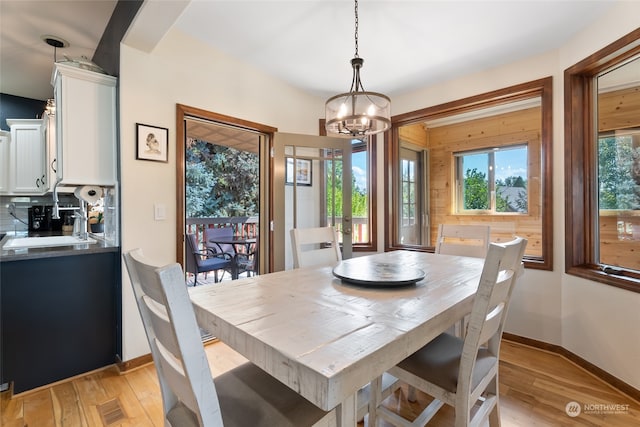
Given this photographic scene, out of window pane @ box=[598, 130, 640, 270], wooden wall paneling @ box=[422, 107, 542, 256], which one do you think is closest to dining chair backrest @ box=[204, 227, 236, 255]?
wooden wall paneling @ box=[422, 107, 542, 256]

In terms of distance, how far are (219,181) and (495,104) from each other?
5.10 metres

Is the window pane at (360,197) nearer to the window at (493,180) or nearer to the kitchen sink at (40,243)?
the window at (493,180)

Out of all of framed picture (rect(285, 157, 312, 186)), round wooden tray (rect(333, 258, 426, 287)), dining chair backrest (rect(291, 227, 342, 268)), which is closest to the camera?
round wooden tray (rect(333, 258, 426, 287))

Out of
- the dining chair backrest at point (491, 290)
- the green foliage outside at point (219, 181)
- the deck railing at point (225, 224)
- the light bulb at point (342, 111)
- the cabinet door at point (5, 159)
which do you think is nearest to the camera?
the dining chair backrest at point (491, 290)

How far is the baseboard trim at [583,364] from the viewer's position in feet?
6.02

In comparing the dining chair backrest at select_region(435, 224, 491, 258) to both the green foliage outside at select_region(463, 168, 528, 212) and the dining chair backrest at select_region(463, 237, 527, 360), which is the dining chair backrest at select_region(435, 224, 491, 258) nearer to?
the dining chair backrest at select_region(463, 237, 527, 360)

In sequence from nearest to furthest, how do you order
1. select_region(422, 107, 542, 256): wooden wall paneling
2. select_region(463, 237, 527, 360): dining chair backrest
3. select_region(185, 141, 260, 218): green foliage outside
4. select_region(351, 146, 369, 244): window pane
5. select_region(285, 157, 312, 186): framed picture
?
1. select_region(463, 237, 527, 360): dining chair backrest
2. select_region(285, 157, 312, 186): framed picture
3. select_region(422, 107, 542, 256): wooden wall paneling
4. select_region(351, 146, 369, 244): window pane
5. select_region(185, 141, 260, 218): green foliage outside

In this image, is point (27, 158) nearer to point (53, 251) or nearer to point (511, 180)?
point (53, 251)

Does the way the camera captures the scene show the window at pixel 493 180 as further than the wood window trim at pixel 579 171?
Yes

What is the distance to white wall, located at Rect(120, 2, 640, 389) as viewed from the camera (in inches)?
77.0

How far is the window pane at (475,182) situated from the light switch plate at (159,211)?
4.00 metres

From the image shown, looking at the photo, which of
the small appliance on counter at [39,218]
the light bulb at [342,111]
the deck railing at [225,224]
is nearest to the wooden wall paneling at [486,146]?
the deck railing at [225,224]

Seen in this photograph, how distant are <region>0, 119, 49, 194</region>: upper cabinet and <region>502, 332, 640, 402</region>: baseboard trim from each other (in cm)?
532

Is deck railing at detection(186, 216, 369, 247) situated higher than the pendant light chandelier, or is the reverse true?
the pendant light chandelier
